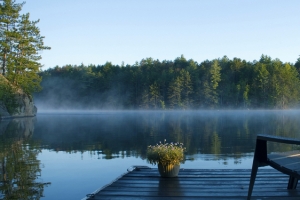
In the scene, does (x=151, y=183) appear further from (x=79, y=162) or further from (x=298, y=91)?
(x=298, y=91)

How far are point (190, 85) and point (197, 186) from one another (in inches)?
2867

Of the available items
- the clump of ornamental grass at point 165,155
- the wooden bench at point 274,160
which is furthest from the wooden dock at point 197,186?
the wooden bench at point 274,160

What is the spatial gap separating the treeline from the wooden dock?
70.4 meters

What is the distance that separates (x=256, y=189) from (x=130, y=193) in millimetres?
1693

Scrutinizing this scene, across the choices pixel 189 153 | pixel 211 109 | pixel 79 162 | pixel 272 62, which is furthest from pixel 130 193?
pixel 272 62

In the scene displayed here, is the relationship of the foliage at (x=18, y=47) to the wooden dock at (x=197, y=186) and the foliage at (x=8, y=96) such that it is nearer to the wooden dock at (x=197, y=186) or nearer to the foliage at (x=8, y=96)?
the foliage at (x=8, y=96)

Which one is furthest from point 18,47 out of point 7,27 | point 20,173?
point 20,173

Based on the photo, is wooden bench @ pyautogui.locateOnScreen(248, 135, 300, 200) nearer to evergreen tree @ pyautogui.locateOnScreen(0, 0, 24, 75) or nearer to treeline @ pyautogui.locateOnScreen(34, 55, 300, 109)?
evergreen tree @ pyautogui.locateOnScreen(0, 0, 24, 75)

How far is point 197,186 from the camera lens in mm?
5594

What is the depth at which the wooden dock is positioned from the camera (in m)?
4.99

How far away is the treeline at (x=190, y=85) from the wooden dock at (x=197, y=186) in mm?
70369

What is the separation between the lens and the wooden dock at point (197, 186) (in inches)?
196

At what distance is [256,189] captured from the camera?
17.4ft

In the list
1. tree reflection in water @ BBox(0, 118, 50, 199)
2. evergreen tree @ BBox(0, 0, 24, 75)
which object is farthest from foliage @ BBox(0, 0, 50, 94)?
tree reflection in water @ BBox(0, 118, 50, 199)
